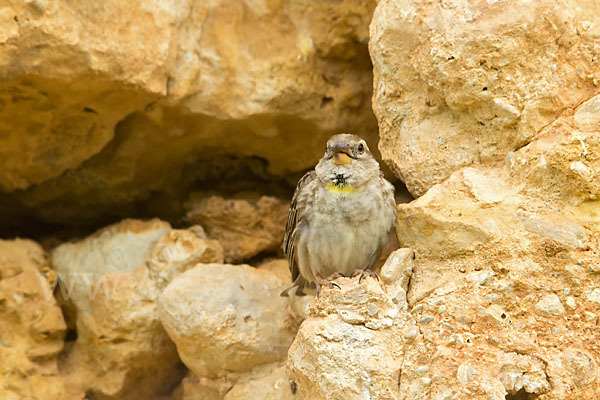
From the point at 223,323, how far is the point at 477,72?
235 cm

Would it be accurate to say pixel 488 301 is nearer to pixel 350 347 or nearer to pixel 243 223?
pixel 350 347

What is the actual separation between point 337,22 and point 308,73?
0.45 metres

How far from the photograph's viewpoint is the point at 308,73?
537cm

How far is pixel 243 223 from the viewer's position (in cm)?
593

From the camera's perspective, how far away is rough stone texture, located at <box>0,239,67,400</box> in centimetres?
503

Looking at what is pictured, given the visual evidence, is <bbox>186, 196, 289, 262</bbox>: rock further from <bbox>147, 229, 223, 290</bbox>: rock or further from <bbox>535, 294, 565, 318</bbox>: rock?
<bbox>535, 294, 565, 318</bbox>: rock

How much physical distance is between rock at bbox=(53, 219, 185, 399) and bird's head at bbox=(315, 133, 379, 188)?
1.52 m

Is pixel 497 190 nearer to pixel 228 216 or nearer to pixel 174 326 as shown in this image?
pixel 174 326

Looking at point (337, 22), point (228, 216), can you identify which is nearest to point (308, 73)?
point (337, 22)

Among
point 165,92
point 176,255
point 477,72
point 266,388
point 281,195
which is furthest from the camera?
point 281,195

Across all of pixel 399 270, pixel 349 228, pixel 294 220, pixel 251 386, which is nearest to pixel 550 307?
pixel 399 270

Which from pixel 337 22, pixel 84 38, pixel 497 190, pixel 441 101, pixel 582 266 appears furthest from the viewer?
pixel 337 22

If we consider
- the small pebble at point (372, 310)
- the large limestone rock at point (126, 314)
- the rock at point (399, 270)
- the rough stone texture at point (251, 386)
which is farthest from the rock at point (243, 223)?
the small pebble at point (372, 310)

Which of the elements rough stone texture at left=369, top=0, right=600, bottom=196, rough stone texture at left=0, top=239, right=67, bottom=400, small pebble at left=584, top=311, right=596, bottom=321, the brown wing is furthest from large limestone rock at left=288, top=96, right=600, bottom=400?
rough stone texture at left=0, top=239, right=67, bottom=400
